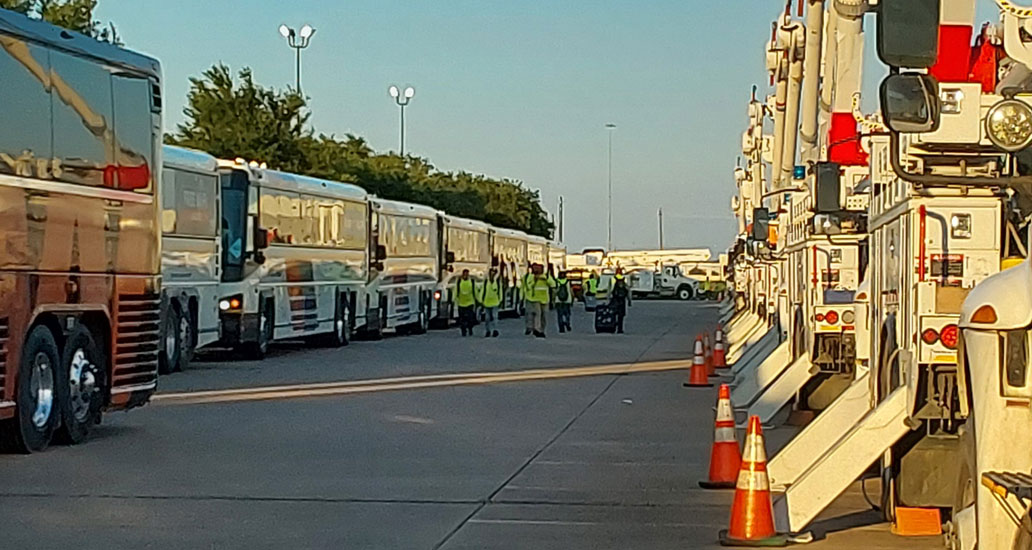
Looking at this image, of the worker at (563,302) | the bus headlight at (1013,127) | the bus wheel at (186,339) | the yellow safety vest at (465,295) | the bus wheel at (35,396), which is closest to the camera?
the bus headlight at (1013,127)

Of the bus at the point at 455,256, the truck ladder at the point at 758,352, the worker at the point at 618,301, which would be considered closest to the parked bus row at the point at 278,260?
the bus at the point at 455,256

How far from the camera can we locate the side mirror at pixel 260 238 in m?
30.9

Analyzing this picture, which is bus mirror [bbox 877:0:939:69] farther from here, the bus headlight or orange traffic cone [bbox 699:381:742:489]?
orange traffic cone [bbox 699:381:742:489]

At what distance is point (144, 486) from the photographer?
43.8ft

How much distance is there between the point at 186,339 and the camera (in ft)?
90.6

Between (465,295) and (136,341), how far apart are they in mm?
26699

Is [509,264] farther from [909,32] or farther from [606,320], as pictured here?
[909,32]

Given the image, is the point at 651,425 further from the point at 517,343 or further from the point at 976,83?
the point at 517,343

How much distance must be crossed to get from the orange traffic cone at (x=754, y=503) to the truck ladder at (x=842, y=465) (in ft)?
0.85

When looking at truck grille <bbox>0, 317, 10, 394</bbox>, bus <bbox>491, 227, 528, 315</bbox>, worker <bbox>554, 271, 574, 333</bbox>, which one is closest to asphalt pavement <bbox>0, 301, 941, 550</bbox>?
truck grille <bbox>0, 317, 10, 394</bbox>

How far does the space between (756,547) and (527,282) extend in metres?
33.6

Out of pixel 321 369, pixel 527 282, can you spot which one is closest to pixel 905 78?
pixel 321 369

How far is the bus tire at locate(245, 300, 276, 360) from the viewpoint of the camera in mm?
30938

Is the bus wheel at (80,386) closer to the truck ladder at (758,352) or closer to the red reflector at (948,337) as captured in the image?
the red reflector at (948,337)
